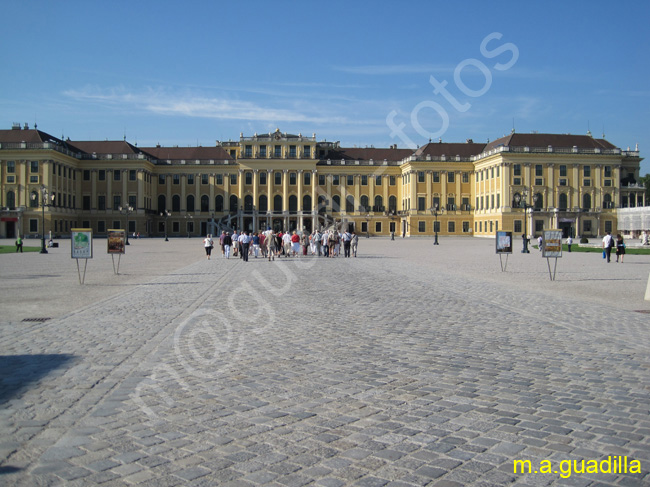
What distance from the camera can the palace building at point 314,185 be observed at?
73.6 metres

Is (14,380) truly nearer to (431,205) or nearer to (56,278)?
(56,278)

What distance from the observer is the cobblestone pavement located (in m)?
3.98

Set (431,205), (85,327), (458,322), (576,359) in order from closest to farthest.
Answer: (576,359) < (85,327) < (458,322) < (431,205)

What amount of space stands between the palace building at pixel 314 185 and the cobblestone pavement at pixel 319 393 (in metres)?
66.5

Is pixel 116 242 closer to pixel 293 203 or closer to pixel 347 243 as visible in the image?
pixel 347 243

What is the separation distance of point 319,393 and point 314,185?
83.2m

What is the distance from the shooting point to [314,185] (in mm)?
88125

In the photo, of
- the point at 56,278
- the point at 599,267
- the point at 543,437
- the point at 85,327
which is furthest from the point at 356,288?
the point at 599,267

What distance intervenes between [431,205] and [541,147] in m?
16.7

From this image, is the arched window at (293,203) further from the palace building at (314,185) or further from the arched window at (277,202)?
the arched window at (277,202)

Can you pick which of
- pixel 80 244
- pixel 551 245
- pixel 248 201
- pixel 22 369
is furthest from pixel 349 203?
pixel 22 369

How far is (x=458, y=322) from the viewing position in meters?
9.84

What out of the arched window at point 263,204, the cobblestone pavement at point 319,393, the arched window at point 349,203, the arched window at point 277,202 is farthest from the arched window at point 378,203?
the cobblestone pavement at point 319,393

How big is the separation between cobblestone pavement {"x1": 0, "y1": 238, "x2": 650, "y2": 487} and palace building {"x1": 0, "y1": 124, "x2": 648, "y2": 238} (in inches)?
2619
